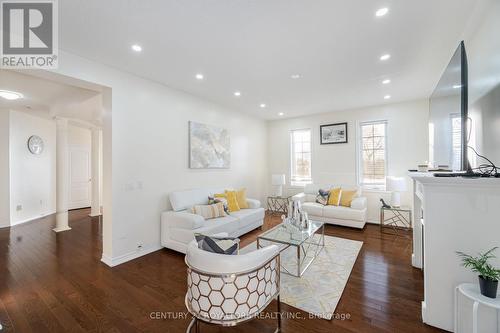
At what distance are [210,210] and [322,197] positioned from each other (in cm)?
279

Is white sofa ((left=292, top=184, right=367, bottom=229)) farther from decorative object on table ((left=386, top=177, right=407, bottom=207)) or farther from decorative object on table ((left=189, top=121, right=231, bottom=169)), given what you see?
decorative object on table ((left=189, top=121, right=231, bottom=169))

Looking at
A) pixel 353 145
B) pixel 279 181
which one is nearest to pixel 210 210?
pixel 279 181

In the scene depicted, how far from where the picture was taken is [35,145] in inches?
212

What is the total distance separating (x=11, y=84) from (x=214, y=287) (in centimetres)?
449

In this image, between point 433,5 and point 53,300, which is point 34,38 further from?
point 433,5

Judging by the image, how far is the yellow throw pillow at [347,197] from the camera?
461cm

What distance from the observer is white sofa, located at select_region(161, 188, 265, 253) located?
122 inches

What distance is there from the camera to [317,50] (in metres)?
2.52

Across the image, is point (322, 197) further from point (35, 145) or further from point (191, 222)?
point (35, 145)

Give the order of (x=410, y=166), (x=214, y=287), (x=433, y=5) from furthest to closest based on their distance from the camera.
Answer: (x=410, y=166)
(x=433, y=5)
(x=214, y=287)

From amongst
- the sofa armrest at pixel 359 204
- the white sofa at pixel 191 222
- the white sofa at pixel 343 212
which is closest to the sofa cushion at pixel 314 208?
the white sofa at pixel 343 212

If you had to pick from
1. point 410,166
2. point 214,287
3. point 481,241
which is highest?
point 410,166

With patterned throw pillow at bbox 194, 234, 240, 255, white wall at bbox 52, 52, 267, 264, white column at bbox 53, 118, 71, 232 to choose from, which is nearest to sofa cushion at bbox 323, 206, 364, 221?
white wall at bbox 52, 52, 267, 264

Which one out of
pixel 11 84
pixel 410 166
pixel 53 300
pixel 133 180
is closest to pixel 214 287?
pixel 53 300
